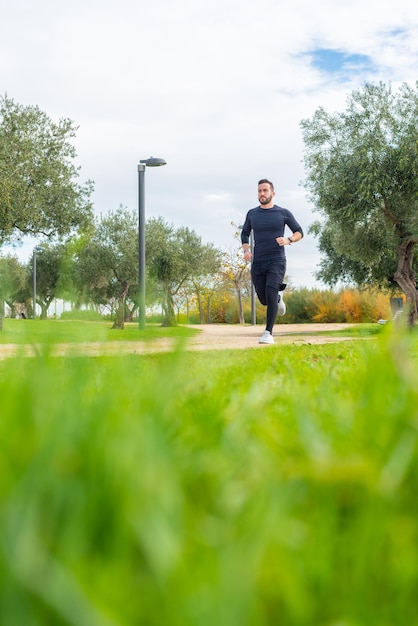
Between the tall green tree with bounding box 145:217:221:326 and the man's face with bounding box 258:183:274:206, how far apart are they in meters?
24.1

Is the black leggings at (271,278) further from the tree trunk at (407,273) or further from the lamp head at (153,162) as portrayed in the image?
the tree trunk at (407,273)

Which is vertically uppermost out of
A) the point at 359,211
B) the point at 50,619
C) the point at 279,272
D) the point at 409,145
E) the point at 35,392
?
the point at 409,145

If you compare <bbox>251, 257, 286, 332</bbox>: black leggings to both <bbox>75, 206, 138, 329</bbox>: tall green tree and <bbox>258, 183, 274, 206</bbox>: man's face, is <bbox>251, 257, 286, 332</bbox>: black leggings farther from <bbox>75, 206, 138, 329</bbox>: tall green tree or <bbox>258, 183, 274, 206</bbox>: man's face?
<bbox>75, 206, 138, 329</bbox>: tall green tree

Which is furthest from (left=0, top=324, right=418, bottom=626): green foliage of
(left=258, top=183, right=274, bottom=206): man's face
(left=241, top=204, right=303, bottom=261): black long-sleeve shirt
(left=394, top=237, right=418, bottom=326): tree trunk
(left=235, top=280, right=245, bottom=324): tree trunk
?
(left=235, top=280, right=245, bottom=324): tree trunk

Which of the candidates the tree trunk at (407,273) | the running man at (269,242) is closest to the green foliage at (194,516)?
the running man at (269,242)

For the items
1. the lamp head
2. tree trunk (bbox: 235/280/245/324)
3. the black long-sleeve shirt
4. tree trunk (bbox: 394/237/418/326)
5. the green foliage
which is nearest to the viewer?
the green foliage

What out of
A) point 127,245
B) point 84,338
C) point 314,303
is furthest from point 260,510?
point 314,303

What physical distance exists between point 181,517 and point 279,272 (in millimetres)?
11636

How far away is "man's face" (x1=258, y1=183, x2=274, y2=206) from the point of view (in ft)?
40.8

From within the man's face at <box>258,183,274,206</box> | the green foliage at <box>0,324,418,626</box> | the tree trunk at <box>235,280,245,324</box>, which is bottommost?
the green foliage at <box>0,324,418,626</box>

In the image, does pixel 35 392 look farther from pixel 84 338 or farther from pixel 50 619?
pixel 50 619

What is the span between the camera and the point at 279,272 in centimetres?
1215

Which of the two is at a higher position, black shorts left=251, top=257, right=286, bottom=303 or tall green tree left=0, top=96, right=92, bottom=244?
tall green tree left=0, top=96, right=92, bottom=244

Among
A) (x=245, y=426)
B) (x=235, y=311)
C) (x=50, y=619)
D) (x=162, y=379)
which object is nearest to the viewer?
(x=50, y=619)
